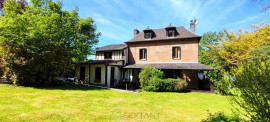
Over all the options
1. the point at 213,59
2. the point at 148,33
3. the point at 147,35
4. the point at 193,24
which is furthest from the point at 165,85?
the point at 213,59

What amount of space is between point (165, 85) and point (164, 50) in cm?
580

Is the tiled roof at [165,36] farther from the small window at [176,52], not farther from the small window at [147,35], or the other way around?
the small window at [176,52]

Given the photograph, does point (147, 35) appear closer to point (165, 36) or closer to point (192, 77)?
point (165, 36)

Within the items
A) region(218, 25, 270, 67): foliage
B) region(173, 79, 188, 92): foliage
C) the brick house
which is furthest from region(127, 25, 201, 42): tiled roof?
region(218, 25, 270, 67): foliage

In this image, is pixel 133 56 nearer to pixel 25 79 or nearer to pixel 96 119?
pixel 25 79

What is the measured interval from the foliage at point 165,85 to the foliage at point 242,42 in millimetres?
11254

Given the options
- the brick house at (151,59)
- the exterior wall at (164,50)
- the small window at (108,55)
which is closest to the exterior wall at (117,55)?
the brick house at (151,59)

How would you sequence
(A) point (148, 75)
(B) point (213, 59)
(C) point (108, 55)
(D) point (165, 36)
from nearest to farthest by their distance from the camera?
1. (A) point (148, 75)
2. (D) point (165, 36)
3. (C) point (108, 55)
4. (B) point (213, 59)

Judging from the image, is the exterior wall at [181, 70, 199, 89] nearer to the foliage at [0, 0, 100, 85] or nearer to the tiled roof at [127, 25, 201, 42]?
the tiled roof at [127, 25, 201, 42]

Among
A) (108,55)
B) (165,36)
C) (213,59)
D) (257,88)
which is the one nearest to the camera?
(257,88)

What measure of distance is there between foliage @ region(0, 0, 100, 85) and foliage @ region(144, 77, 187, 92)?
28.8 ft

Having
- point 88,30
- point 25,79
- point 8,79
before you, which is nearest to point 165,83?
point 88,30

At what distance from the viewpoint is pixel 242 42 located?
18.0 m

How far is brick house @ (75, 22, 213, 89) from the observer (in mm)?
14297
